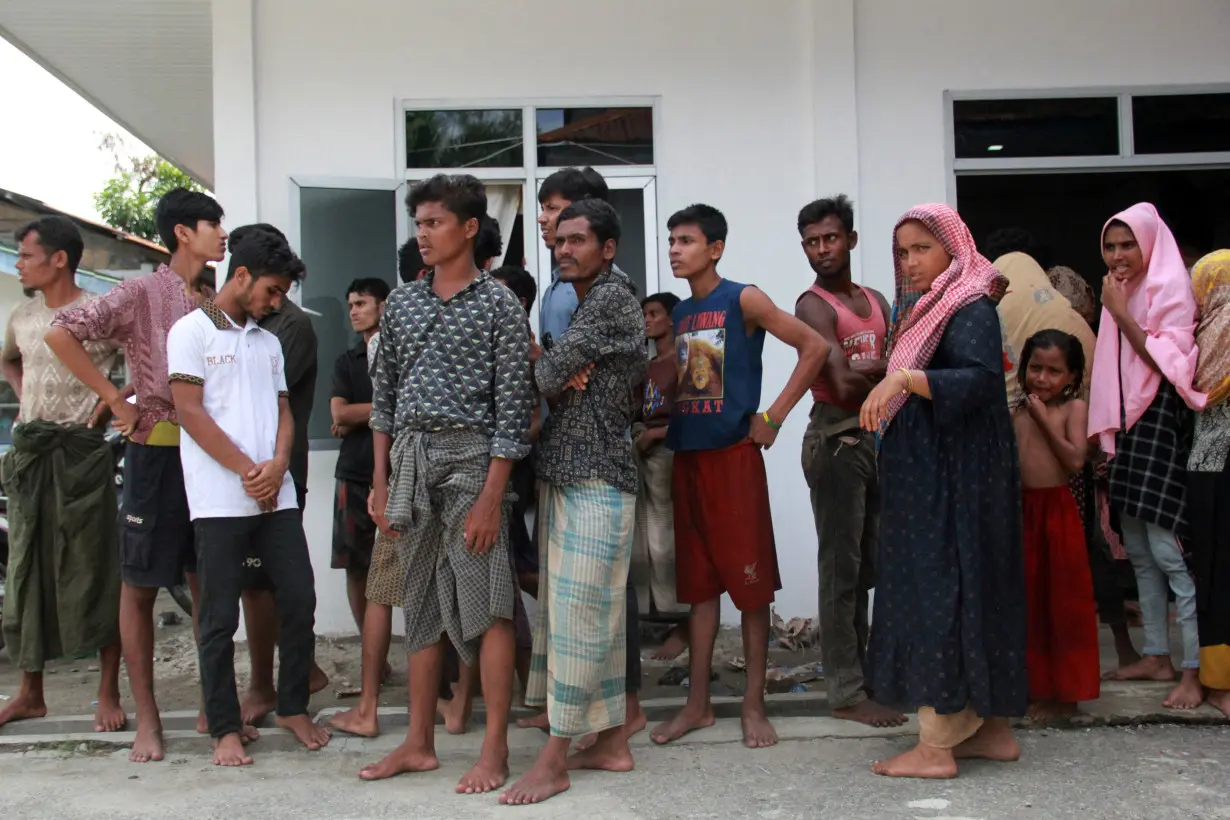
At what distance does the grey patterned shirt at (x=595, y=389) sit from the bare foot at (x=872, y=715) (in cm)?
131

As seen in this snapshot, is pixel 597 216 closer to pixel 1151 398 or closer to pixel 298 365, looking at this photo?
pixel 298 365

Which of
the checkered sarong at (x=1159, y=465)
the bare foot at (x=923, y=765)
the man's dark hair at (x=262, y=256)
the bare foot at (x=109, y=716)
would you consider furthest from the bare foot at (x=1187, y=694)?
the bare foot at (x=109, y=716)

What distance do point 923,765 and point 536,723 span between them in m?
1.40

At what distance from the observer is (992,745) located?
382cm

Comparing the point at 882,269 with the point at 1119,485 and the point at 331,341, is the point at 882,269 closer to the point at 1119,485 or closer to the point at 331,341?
the point at 1119,485

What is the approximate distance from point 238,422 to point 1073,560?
300cm

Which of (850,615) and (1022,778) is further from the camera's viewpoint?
(850,615)

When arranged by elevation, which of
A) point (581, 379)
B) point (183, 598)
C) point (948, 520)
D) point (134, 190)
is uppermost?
point (134, 190)

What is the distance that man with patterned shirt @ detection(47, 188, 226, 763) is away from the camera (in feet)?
13.3

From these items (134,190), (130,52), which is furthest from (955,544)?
(134,190)

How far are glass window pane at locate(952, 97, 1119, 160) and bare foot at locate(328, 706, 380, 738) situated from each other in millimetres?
4103

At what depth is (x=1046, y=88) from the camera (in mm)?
6086

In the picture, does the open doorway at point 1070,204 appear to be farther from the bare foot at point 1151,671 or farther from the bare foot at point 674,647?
the bare foot at point 674,647

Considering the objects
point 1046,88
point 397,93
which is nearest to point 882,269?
point 1046,88
